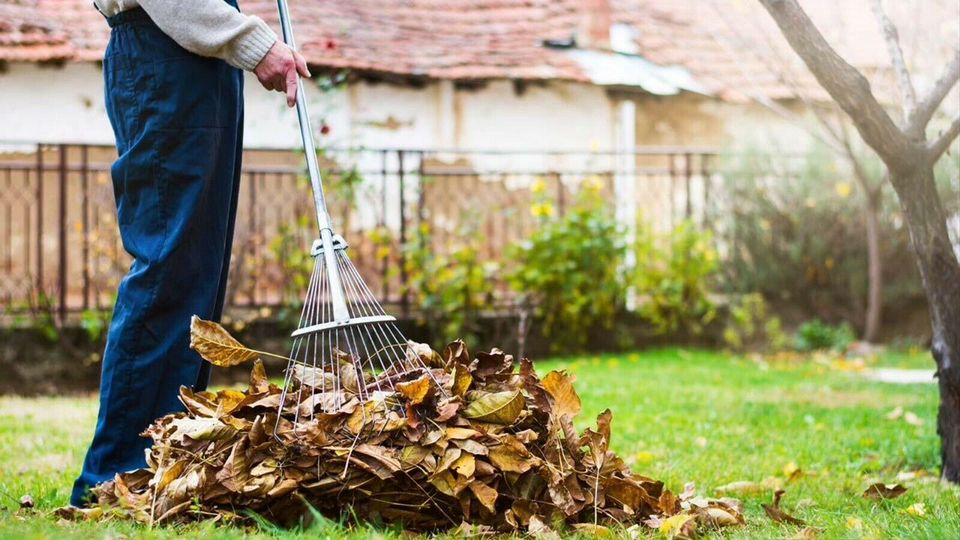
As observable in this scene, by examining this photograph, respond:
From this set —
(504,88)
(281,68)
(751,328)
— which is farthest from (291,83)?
(504,88)

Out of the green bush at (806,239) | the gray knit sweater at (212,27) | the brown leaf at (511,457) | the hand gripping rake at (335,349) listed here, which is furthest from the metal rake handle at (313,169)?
the green bush at (806,239)

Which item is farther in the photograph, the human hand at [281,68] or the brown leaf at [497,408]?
the human hand at [281,68]

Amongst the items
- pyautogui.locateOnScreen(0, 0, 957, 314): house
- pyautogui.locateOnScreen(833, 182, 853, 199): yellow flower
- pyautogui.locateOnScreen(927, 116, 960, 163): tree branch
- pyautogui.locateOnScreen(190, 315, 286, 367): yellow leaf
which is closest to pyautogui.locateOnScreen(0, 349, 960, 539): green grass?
pyautogui.locateOnScreen(190, 315, 286, 367): yellow leaf

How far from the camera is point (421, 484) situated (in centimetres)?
227

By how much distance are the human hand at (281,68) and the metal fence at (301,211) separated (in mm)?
4668

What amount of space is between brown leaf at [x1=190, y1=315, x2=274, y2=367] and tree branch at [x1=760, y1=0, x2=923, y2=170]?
1.76 meters

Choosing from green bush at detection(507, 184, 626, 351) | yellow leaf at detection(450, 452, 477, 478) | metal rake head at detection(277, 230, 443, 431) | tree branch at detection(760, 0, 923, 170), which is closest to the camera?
yellow leaf at detection(450, 452, 477, 478)

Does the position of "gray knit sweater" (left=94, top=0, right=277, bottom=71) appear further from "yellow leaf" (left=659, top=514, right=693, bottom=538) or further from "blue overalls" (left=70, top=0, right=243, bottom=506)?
"yellow leaf" (left=659, top=514, right=693, bottom=538)

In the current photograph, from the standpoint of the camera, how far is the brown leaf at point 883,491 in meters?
2.92

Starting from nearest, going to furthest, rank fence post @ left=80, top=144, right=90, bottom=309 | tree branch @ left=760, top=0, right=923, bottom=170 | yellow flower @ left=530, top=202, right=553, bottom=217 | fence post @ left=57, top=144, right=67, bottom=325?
tree branch @ left=760, top=0, right=923, bottom=170, fence post @ left=57, top=144, right=67, bottom=325, fence post @ left=80, top=144, right=90, bottom=309, yellow flower @ left=530, top=202, right=553, bottom=217

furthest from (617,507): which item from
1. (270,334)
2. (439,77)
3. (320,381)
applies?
(439,77)

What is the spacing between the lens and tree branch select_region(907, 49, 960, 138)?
326 centimetres

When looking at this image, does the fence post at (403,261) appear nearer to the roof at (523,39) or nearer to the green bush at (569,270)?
the green bush at (569,270)

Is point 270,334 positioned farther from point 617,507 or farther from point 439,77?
point 617,507
